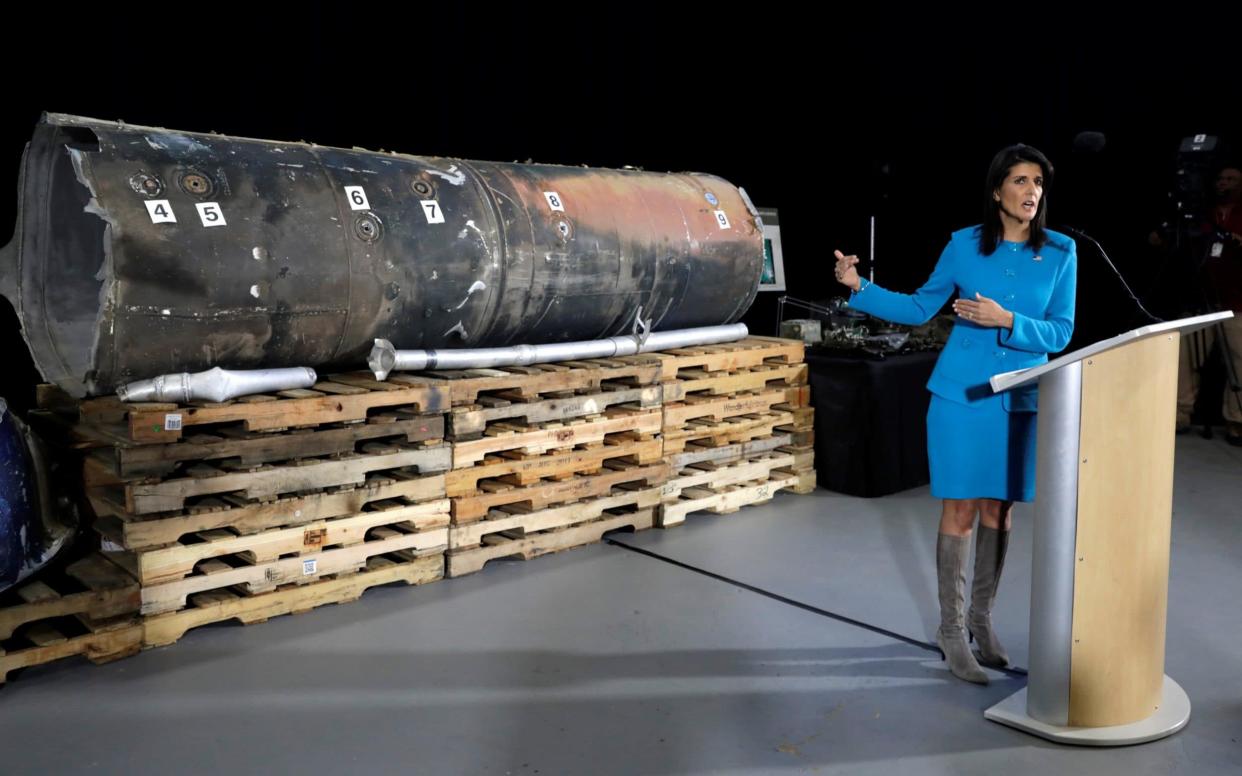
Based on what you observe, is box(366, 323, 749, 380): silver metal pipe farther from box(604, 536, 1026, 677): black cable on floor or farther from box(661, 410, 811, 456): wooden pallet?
box(604, 536, 1026, 677): black cable on floor

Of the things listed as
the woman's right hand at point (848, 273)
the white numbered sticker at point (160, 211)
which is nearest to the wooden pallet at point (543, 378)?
the white numbered sticker at point (160, 211)

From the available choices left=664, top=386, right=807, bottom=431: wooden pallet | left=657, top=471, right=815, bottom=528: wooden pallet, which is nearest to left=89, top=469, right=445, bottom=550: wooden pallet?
left=657, top=471, right=815, bottom=528: wooden pallet

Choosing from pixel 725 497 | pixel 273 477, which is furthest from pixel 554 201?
pixel 273 477

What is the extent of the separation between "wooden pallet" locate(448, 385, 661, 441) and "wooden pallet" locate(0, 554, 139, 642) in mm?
1604

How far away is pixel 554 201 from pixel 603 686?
285 cm

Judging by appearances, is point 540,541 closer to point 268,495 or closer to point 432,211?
point 268,495

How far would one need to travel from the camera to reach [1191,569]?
5.33 meters

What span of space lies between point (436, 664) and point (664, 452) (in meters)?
2.42

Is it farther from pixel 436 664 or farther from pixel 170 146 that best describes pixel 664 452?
pixel 170 146

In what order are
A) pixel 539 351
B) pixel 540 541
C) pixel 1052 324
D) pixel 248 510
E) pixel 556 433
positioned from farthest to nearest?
pixel 539 351, pixel 556 433, pixel 540 541, pixel 248 510, pixel 1052 324

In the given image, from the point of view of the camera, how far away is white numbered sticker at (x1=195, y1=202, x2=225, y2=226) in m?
4.40

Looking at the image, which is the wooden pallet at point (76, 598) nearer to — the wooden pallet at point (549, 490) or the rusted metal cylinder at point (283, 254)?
the rusted metal cylinder at point (283, 254)

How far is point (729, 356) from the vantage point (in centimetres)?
651

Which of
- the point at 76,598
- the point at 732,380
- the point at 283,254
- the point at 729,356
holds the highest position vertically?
the point at 283,254
